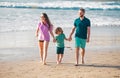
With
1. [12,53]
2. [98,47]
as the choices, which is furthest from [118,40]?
[12,53]

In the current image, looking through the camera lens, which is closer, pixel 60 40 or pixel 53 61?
pixel 60 40

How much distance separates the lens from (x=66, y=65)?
36.7 feet

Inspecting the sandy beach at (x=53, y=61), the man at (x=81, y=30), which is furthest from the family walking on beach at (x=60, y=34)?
the sandy beach at (x=53, y=61)

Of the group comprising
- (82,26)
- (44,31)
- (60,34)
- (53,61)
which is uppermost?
Result: (82,26)

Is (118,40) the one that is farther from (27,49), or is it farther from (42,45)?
(42,45)

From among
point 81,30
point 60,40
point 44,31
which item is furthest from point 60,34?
point 81,30

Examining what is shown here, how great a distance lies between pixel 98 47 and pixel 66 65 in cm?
383

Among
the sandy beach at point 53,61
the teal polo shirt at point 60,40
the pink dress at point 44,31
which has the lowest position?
the sandy beach at point 53,61

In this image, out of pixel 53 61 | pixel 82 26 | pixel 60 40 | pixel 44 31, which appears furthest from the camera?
pixel 53 61

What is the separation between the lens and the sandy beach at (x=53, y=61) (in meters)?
9.97

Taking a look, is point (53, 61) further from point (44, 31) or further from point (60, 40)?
point (44, 31)

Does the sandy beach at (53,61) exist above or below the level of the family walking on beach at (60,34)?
below

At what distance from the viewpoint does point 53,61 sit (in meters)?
11.9

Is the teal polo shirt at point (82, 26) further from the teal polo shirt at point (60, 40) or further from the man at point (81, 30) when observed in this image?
the teal polo shirt at point (60, 40)
